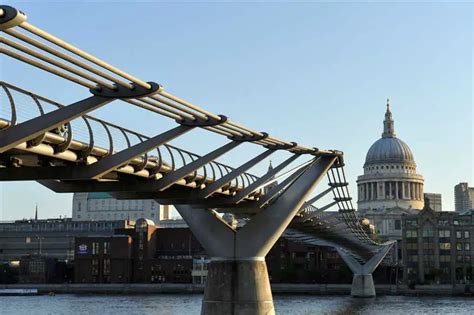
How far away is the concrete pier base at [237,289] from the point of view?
38.4 m

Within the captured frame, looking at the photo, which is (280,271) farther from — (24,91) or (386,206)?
(24,91)

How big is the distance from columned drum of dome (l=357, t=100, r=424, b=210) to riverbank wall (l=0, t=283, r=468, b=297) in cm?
6728

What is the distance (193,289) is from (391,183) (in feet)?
254

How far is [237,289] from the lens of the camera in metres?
39.0

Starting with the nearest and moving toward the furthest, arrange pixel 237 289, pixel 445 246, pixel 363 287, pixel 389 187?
1. pixel 237 289
2. pixel 363 287
3. pixel 445 246
4. pixel 389 187

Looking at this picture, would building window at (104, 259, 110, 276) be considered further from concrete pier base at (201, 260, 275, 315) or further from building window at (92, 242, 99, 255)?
concrete pier base at (201, 260, 275, 315)

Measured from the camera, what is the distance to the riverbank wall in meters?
120

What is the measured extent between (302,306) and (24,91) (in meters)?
67.6

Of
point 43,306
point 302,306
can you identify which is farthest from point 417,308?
point 43,306

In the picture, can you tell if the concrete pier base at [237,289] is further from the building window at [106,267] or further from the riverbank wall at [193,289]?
the building window at [106,267]

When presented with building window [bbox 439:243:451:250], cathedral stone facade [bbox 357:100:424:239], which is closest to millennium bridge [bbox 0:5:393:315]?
building window [bbox 439:243:451:250]

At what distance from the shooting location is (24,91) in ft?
66.9

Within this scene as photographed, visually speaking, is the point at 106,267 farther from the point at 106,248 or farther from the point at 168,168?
the point at 168,168

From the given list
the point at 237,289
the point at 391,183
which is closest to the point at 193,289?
the point at 391,183
